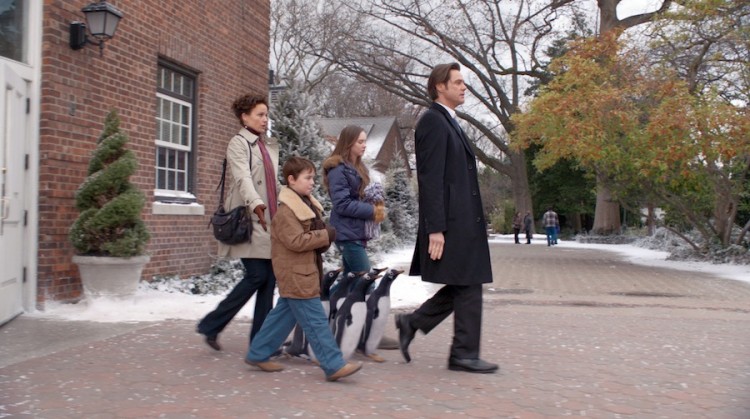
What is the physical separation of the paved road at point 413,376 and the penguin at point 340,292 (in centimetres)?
42

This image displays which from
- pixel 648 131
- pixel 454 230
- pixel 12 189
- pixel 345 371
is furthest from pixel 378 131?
pixel 345 371

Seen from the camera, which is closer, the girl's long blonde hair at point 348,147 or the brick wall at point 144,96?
the girl's long blonde hair at point 348,147

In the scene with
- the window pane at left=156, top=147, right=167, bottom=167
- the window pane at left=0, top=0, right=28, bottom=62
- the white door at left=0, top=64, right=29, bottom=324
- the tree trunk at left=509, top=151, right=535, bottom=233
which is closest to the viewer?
the white door at left=0, top=64, right=29, bottom=324

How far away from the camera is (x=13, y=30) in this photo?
7008mm

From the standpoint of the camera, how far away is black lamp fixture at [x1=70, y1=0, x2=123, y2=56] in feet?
24.7

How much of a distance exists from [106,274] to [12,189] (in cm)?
124

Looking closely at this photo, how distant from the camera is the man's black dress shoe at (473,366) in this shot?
497 centimetres

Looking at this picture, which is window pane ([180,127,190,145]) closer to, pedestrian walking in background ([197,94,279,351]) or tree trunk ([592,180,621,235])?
pedestrian walking in background ([197,94,279,351])

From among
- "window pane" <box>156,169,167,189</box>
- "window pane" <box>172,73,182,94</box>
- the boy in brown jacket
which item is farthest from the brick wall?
the boy in brown jacket

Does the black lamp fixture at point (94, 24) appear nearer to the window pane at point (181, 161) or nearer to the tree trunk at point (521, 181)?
the window pane at point (181, 161)

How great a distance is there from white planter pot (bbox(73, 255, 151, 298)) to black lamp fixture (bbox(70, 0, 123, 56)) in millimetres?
2096

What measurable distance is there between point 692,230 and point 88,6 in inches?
867

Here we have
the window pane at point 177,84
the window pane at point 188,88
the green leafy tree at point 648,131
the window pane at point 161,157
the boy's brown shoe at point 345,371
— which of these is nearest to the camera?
the boy's brown shoe at point 345,371

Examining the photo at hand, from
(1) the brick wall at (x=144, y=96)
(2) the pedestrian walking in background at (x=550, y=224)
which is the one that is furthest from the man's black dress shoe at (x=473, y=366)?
(2) the pedestrian walking in background at (x=550, y=224)
